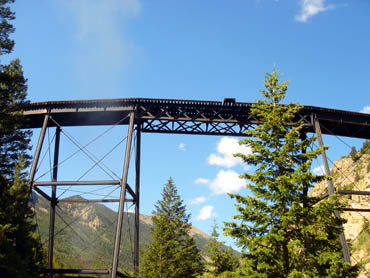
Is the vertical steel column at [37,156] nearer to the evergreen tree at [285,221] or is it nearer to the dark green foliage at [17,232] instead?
the dark green foliage at [17,232]

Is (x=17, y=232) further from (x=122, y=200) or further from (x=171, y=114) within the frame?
(x=171, y=114)

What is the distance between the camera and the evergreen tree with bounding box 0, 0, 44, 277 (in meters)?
13.4

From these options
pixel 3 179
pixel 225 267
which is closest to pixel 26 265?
pixel 3 179

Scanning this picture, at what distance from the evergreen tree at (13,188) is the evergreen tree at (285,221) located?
29.2ft

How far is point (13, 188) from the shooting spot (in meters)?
14.4

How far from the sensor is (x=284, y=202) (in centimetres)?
1082

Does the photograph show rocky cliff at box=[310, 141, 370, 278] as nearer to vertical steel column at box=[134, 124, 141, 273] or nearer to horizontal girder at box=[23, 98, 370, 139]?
horizontal girder at box=[23, 98, 370, 139]

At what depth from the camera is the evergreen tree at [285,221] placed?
32.2 feet

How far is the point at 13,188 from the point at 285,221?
1145cm

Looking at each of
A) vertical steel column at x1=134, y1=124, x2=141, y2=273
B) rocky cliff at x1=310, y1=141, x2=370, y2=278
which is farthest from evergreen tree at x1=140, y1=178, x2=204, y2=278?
rocky cliff at x1=310, y1=141, x2=370, y2=278

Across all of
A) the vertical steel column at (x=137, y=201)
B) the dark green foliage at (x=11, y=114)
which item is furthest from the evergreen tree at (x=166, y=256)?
the dark green foliage at (x=11, y=114)

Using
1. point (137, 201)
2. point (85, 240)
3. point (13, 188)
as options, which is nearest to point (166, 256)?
point (137, 201)

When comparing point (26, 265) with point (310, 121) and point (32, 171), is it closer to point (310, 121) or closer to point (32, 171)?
point (32, 171)

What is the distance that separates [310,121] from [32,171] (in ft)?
48.2
